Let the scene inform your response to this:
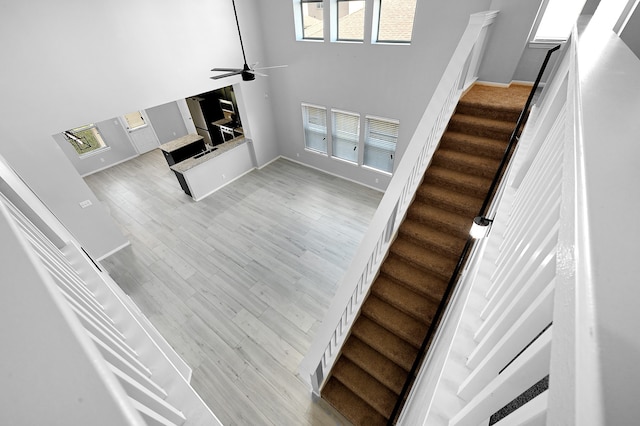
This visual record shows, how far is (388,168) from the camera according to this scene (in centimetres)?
632

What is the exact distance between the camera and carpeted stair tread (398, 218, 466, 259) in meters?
2.79

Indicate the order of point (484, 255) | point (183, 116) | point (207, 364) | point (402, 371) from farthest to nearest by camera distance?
point (183, 116)
point (207, 364)
point (402, 371)
point (484, 255)

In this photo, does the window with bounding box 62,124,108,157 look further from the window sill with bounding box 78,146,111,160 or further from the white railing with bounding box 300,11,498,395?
the white railing with bounding box 300,11,498,395

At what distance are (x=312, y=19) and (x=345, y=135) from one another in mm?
2569

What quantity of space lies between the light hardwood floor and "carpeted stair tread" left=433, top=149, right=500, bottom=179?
2596 millimetres

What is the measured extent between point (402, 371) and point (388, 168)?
4.59m

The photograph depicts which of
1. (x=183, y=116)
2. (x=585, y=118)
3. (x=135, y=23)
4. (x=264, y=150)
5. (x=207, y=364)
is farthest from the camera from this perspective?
(x=183, y=116)

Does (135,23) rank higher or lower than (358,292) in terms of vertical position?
higher

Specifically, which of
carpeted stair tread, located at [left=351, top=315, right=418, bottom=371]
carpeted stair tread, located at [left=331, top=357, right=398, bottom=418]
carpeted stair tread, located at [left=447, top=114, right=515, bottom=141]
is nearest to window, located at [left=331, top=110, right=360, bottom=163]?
carpeted stair tread, located at [left=447, top=114, right=515, bottom=141]

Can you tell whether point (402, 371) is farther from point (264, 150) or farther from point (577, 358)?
point (264, 150)

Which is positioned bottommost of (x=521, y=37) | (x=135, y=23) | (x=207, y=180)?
(x=207, y=180)

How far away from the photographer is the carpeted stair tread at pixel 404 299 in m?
2.66

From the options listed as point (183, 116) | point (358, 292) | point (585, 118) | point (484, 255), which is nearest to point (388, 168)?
point (358, 292)

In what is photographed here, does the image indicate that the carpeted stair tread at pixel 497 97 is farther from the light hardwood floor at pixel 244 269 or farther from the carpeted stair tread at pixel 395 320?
the light hardwood floor at pixel 244 269
